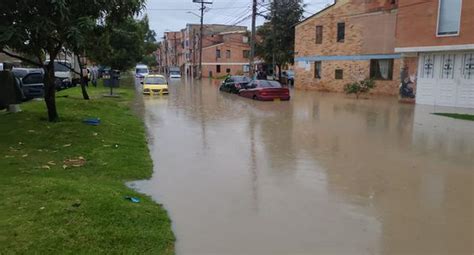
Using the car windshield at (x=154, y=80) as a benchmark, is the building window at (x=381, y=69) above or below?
above

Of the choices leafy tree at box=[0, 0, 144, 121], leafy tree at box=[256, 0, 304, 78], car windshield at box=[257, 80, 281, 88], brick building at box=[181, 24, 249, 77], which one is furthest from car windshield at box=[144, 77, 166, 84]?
brick building at box=[181, 24, 249, 77]

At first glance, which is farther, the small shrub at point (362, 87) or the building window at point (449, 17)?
the small shrub at point (362, 87)

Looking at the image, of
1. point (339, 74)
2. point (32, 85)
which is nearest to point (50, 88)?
point (32, 85)

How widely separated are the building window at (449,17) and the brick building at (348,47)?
903 centimetres

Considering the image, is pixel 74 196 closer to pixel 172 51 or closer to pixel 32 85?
pixel 32 85

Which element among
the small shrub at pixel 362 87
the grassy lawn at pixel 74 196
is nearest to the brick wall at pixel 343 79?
the small shrub at pixel 362 87

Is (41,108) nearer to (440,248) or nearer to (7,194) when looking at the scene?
(7,194)

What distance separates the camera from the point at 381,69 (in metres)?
33.5

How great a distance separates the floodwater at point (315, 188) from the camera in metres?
5.50

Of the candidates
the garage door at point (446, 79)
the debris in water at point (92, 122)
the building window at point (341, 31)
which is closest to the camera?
the debris in water at point (92, 122)

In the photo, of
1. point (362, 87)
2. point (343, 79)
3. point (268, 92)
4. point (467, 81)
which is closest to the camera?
point (467, 81)

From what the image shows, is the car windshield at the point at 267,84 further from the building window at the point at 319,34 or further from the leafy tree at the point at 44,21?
the leafy tree at the point at 44,21

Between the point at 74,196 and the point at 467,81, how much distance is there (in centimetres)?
2169

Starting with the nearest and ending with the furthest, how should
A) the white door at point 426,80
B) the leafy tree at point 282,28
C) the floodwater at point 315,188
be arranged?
the floodwater at point 315,188 → the white door at point 426,80 → the leafy tree at point 282,28
